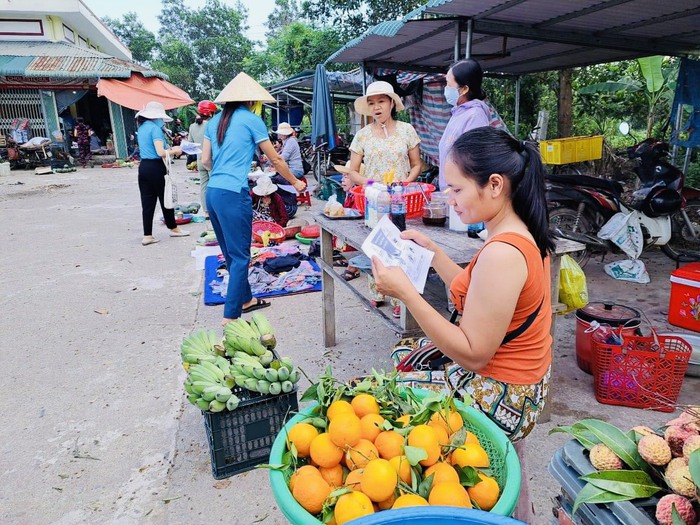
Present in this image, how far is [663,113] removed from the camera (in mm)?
11305

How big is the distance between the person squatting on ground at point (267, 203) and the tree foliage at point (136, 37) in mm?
41254

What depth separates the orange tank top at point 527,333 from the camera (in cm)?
152

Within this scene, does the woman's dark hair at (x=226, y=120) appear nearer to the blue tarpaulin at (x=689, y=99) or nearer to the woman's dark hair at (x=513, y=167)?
the woman's dark hair at (x=513, y=167)

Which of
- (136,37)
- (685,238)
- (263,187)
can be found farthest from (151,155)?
(136,37)

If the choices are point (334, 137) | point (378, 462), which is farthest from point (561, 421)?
point (334, 137)

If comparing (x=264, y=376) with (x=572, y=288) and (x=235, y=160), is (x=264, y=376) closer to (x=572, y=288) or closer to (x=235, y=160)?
(x=572, y=288)

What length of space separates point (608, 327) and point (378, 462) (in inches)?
102

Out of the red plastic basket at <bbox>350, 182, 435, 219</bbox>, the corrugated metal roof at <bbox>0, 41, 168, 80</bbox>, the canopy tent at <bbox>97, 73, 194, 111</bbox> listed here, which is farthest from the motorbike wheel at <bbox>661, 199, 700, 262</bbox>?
the corrugated metal roof at <bbox>0, 41, 168, 80</bbox>

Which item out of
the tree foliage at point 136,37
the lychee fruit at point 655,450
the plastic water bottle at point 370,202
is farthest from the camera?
the tree foliage at point 136,37

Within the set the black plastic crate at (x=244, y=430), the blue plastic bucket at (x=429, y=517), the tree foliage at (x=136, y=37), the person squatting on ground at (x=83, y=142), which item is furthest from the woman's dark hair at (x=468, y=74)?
the tree foliage at (x=136, y=37)

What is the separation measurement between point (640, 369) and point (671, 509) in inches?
80.0

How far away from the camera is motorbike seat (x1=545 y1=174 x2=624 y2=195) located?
18.1ft

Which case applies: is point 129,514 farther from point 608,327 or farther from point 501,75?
point 501,75

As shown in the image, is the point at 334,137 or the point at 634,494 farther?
the point at 334,137
